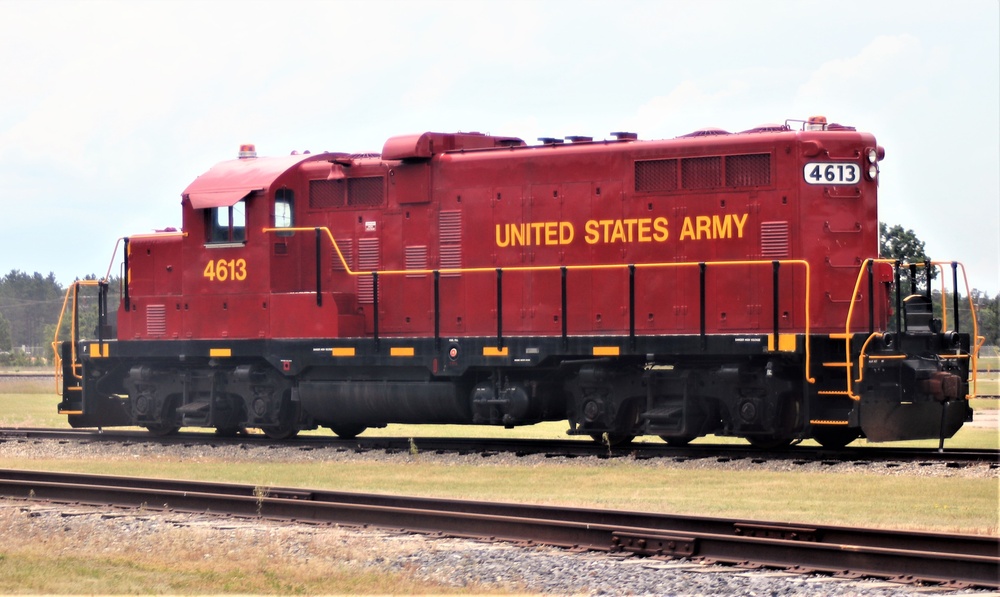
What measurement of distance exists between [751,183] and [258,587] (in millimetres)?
8944

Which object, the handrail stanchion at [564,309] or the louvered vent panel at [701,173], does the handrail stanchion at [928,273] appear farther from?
the handrail stanchion at [564,309]

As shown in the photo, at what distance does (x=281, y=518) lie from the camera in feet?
34.7

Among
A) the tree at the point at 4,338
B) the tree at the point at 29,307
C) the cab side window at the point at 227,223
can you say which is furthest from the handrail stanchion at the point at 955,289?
the tree at the point at 29,307

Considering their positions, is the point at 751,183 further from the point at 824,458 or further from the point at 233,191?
the point at 233,191

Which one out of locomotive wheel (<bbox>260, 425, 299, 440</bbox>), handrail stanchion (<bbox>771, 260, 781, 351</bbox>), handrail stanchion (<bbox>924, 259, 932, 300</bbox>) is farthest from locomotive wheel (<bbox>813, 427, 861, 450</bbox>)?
locomotive wheel (<bbox>260, 425, 299, 440</bbox>)

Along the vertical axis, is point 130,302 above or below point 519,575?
above

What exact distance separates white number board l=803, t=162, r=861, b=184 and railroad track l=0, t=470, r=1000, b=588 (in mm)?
6493

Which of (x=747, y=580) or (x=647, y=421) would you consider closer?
(x=747, y=580)

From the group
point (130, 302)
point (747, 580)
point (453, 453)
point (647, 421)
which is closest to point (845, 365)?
point (647, 421)

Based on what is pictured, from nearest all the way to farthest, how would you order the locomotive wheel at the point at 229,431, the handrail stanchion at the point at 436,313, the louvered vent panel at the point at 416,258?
the handrail stanchion at the point at 436,313
the louvered vent panel at the point at 416,258
the locomotive wheel at the point at 229,431

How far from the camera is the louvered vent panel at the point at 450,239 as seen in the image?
1664cm

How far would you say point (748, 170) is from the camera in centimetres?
1494

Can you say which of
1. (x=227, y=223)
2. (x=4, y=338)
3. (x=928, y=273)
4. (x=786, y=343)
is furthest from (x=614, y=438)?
(x=4, y=338)

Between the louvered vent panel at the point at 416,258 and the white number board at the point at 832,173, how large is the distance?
5.22 meters
